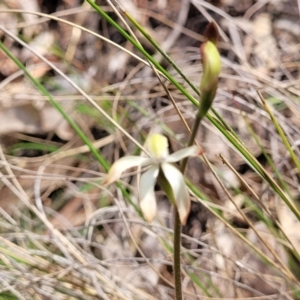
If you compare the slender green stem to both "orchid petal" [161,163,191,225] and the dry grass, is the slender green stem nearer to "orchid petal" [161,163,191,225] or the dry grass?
"orchid petal" [161,163,191,225]

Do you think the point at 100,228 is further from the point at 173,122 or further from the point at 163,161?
the point at 163,161

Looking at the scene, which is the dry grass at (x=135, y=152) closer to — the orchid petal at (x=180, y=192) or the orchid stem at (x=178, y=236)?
the orchid stem at (x=178, y=236)

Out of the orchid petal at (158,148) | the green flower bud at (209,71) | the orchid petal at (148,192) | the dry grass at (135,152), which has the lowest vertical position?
the dry grass at (135,152)

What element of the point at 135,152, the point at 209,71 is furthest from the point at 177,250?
the point at 135,152

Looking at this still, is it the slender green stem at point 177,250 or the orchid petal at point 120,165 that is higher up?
the orchid petal at point 120,165

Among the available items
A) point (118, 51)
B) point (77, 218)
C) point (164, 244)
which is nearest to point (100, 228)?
point (77, 218)

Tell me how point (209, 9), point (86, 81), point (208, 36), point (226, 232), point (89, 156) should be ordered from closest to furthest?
point (208, 36), point (226, 232), point (89, 156), point (86, 81), point (209, 9)

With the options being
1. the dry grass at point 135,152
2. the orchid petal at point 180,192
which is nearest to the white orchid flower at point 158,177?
the orchid petal at point 180,192

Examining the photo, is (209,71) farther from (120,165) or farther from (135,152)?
(135,152)

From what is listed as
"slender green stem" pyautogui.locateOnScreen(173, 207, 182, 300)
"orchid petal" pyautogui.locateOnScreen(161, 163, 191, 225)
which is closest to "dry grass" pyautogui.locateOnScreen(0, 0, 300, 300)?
"slender green stem" pyautogui.locateOnScreen(173, 207, 182, 300)
